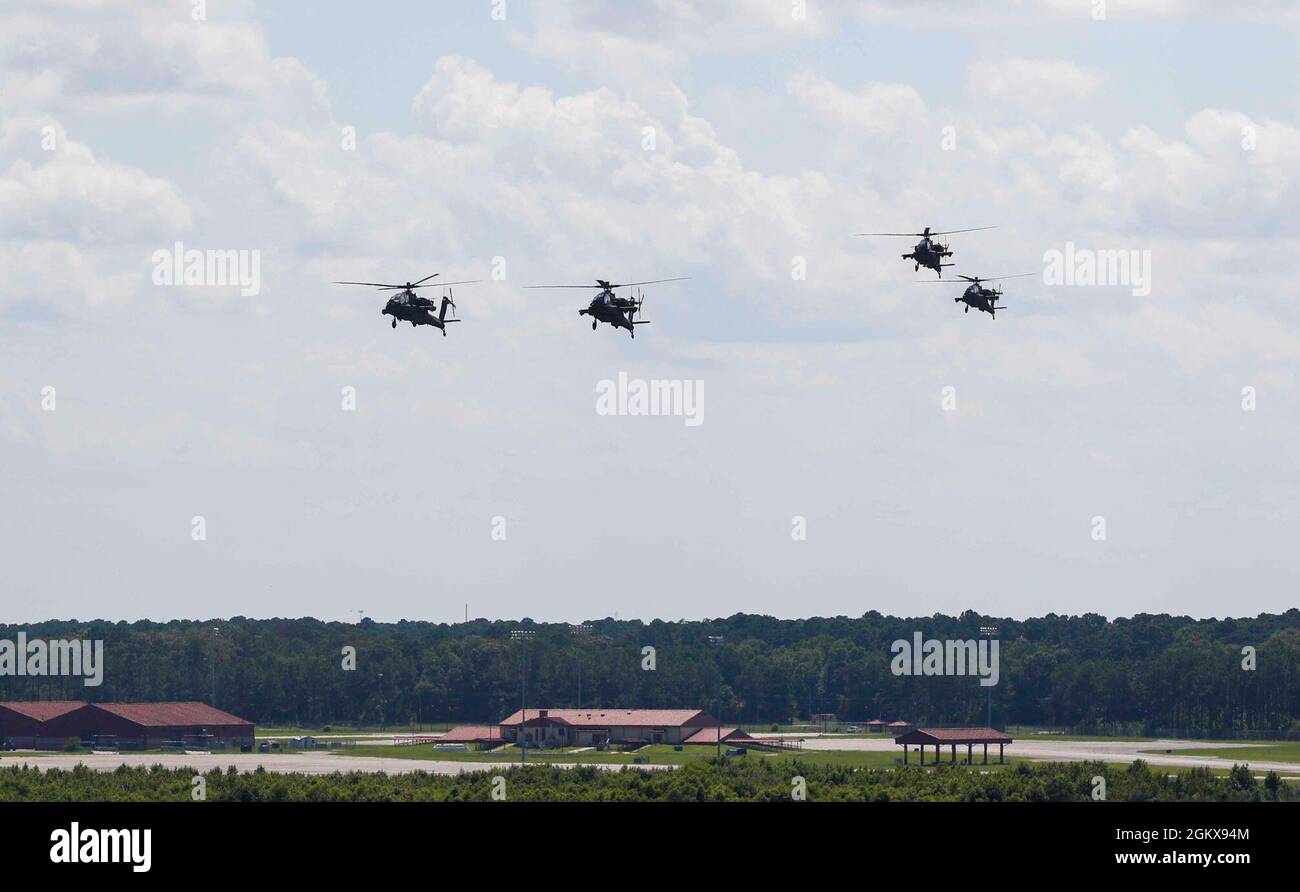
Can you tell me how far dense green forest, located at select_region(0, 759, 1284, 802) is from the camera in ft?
323

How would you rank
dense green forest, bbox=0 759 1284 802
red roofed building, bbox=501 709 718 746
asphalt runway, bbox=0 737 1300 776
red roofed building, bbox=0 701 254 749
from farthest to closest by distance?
1. red roofed building, bbox=501 709 718 746
2. red roofed building, bbox=0 701 254 749
3. asphalt runway, bbox=0 737 1300 776
4. dense green forest, bbox=0 759 1284 802

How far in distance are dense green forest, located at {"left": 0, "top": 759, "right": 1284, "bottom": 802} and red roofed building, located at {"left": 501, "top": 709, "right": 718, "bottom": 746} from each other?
52.6 metres

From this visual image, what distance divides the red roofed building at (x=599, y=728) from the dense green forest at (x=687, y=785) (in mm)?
52594

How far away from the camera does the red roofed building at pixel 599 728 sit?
168500 mm

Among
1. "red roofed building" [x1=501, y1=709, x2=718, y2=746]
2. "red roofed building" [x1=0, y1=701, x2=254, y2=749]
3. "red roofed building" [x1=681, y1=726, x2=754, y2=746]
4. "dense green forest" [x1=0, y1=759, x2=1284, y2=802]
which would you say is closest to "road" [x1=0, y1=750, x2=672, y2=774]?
"red roofed building" [x1=0, y1=701, x2=254, y2=749]

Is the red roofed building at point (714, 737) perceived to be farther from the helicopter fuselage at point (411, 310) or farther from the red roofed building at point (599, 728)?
the helicopter fuselage at point (411, 310)

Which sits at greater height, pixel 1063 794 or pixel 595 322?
pixel 595 322

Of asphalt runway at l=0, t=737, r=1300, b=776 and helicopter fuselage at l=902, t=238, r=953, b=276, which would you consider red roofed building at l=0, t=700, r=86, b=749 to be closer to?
asphalt runway at l=0, t=737, r=1300, b=776

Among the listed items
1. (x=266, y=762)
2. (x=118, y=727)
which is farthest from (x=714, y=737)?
(x=118, y=727)

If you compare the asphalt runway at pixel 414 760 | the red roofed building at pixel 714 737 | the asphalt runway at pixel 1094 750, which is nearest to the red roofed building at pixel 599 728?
the red roofed building at pixel 714 737
